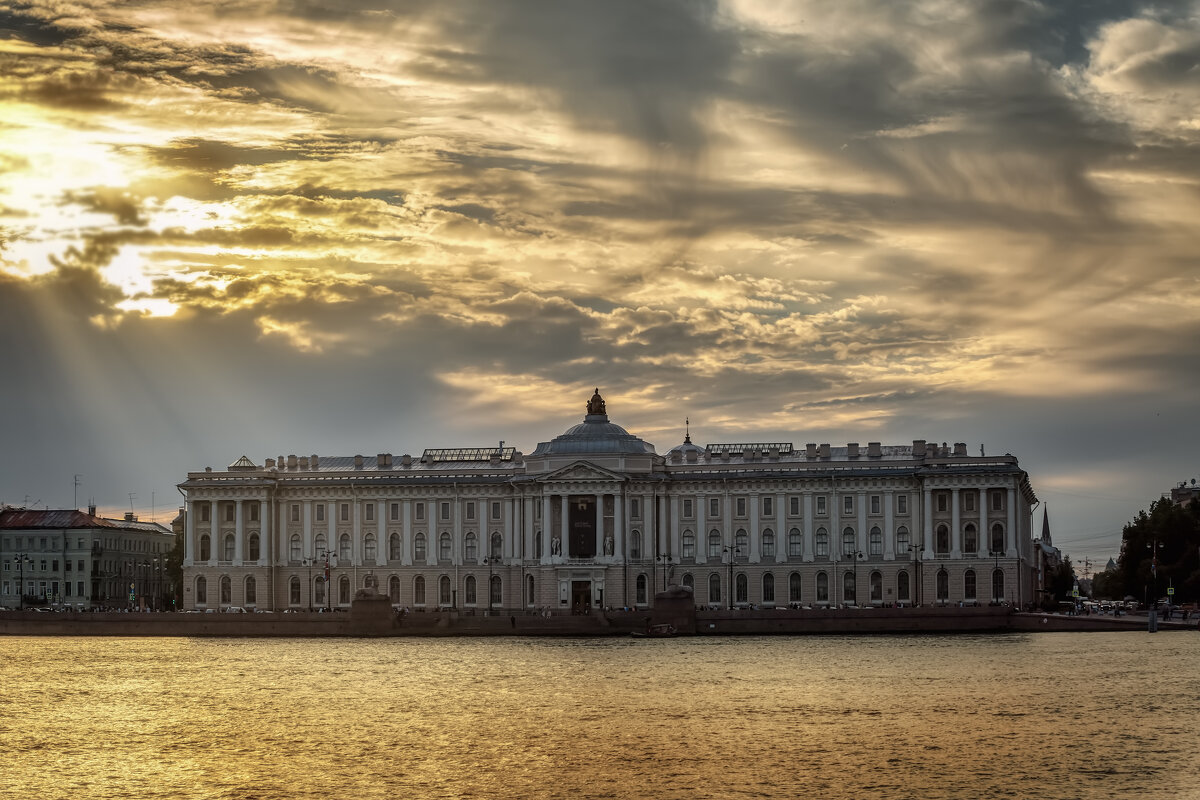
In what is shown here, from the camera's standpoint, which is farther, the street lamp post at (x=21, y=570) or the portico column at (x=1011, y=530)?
the street lamp post at (x=21, y=570)

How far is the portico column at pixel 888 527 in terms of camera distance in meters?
122

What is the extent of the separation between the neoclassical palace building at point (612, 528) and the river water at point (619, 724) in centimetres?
2860

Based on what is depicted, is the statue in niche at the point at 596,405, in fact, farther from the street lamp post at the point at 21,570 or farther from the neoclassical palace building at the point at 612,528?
the street lamp post at the point at 21,570

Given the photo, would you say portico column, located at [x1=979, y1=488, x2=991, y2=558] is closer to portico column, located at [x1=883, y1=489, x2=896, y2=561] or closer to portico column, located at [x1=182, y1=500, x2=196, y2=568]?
portico column, located at [x1=883, y1=489, x2=896, y2=561]

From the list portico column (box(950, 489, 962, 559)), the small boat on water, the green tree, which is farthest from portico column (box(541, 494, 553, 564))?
the green tree

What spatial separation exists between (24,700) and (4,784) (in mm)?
23650

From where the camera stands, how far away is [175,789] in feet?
153

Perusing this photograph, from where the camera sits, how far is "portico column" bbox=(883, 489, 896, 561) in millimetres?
122188

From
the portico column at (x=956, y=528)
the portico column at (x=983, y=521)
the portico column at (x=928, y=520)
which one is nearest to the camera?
the portico column at (x=983, y=521)

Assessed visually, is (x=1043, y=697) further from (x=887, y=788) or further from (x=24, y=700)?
(x=24, y=700)

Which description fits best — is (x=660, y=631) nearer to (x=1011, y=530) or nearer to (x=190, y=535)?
(x=1011, y=530)

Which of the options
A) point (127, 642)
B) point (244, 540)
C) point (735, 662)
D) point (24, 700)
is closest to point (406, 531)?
point (244, 540)

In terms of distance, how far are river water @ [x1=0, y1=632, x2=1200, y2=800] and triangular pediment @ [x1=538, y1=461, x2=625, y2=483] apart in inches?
1284

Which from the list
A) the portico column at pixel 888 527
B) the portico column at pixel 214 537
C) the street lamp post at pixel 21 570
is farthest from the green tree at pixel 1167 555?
the street lamp post at pixel 21 570
